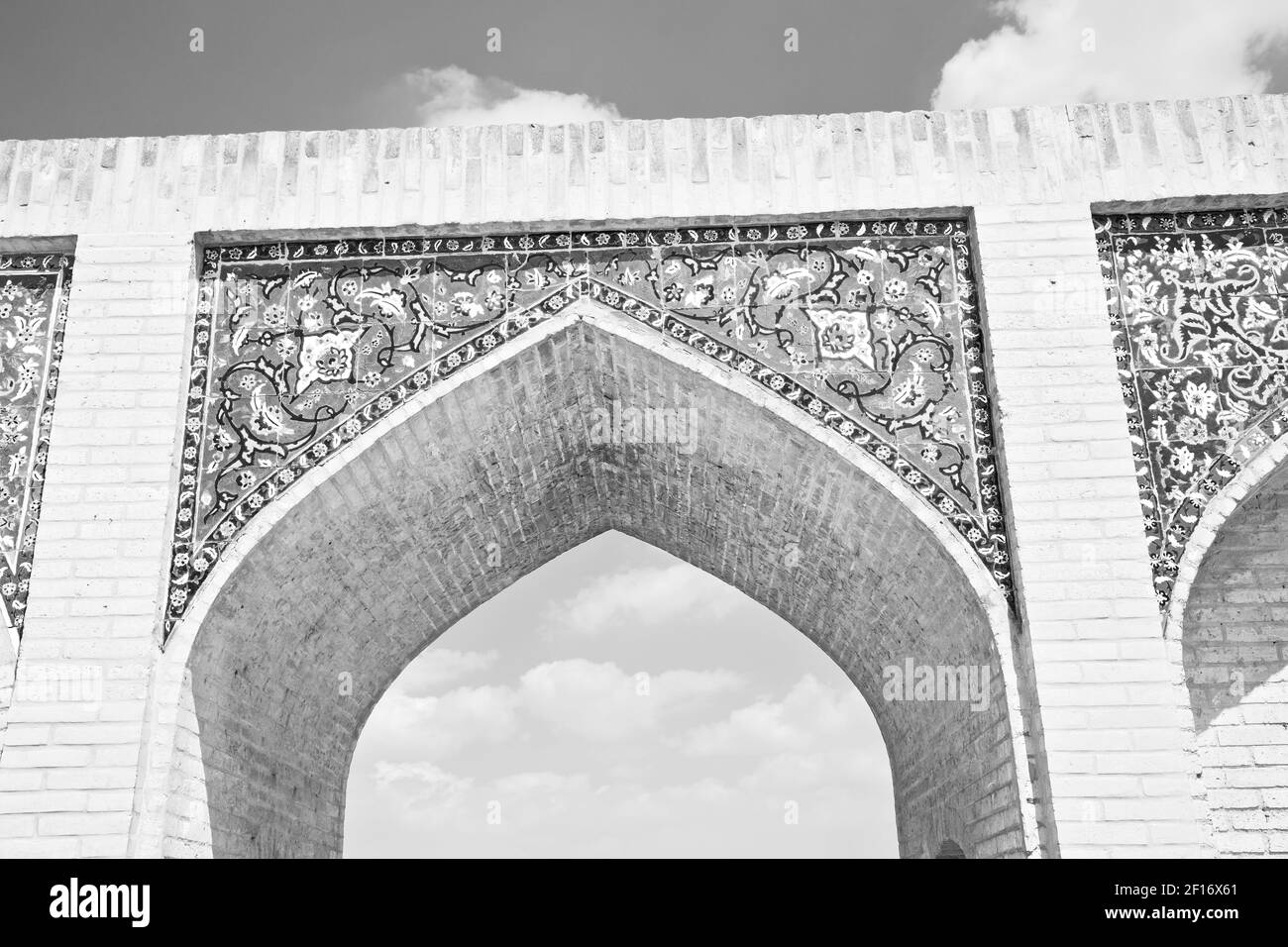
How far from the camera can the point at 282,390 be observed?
218 inches

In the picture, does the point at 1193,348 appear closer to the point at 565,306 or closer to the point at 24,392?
the point at 565,306

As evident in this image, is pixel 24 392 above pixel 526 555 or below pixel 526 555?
above

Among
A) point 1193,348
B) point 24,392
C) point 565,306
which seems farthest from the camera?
point 565,306

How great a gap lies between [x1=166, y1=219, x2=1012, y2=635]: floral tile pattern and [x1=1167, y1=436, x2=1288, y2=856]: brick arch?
1.33 m

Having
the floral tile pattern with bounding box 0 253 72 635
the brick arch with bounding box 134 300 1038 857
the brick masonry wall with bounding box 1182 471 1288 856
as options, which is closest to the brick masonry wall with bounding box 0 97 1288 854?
the floral tile pattern with bounding box 0 253 72 635

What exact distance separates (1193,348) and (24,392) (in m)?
5.17

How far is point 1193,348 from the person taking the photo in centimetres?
544

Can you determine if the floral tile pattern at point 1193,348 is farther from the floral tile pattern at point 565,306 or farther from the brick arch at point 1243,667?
the floral tile pattern at point 565,306

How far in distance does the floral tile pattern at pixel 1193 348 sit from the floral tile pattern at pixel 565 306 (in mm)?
639

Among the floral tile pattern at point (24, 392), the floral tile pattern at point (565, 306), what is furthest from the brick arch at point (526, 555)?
the floral tile pattern at point (24, 392)

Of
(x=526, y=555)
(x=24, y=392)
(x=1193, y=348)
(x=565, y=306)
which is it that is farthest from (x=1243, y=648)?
(x=24, y=392)

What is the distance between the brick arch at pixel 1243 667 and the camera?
5617mm
